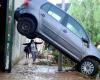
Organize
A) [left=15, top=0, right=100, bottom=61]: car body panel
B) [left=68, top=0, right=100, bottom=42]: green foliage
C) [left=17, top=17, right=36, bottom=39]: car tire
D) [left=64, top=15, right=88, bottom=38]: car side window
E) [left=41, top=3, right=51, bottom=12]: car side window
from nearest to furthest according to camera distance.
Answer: [left=17, top=17, right=36, bottom=39]: car tire
[left=15, top=0, right=100, bottom=61]: car body panel
[left=41, top=3, right=51, bottom=12]: car side window
[left=64, top=15, right=88, bottom=38]: car side window
[left=68, top=0, right=100, bottom=42]: green foliage

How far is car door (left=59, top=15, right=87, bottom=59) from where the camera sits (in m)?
16.0

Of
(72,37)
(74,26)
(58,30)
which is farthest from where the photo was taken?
(74,26)

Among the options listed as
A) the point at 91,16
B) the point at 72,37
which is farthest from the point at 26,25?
the point at 91,16

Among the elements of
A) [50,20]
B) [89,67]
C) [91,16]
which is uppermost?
[91,16]

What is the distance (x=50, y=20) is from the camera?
15.8 meters

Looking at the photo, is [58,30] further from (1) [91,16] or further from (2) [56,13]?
(1) [91,16]

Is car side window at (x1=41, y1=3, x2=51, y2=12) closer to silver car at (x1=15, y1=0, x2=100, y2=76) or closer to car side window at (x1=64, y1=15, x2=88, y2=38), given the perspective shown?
silver car at (x1=15, y1=0, x2=100, y2=76)

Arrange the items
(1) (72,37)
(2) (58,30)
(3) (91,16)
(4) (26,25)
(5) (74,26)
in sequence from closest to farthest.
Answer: (4) (26,25) → (2) (58,30) → (1) (72,37) → (5) (74,26) → (3) (91,16)

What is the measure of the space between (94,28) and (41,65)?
4.36 metres

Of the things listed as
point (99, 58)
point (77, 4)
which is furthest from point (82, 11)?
point (99, 58)

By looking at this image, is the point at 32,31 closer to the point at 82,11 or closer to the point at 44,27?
the point at 44,27

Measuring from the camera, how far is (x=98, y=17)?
21469 millimetres

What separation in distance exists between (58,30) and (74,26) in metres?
0.80


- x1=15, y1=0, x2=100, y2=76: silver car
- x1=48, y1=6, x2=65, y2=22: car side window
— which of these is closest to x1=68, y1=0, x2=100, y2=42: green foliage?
x1=15, y1=0, x2=100, y2=76: silver car
